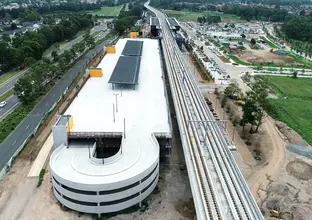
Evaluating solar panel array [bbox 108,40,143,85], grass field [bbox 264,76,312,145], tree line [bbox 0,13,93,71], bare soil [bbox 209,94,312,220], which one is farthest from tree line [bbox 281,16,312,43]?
bare soil [bbox 209,94,312,220]

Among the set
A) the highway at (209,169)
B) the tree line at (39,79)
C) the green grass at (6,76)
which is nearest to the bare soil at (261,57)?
the highway at (209,169)

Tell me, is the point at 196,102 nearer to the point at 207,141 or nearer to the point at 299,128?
the point at 207,141

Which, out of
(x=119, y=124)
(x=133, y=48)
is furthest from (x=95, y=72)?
(x=119, y=124)

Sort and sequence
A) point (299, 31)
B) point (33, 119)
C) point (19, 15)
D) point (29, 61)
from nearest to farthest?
1. point (33, 119)
2. point (29, 61)
3. point (299, 31)
4. point (19, 15)

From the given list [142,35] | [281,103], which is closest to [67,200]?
[281,103]

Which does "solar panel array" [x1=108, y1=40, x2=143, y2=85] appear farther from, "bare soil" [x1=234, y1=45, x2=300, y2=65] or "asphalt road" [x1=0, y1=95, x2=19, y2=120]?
"bare soil" [x1=234, y1=45, x2=300, y2=65]

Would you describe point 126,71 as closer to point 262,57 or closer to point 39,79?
point 39,79
